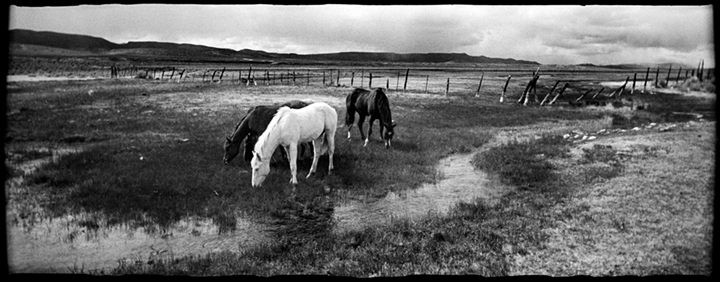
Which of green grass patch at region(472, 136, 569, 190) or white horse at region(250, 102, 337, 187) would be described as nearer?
white horse at region(250, 102, 337, 187)

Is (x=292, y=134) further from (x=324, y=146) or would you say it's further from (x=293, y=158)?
(x=324, y=146)

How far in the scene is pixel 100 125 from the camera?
7.28 meters

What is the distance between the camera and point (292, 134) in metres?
8.87

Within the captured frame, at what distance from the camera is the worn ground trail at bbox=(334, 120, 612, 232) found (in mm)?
7582

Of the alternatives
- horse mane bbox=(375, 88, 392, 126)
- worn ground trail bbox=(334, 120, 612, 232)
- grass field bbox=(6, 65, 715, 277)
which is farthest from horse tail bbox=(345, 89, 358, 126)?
worn ground trail bbox=(334, 120, 612, 232)

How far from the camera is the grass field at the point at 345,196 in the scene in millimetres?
4816

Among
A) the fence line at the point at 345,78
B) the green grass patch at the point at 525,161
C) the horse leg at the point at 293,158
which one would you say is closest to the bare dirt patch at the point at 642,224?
the green grass patch at the point at 525,161

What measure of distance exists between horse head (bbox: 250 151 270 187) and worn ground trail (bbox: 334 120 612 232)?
76.4 inches

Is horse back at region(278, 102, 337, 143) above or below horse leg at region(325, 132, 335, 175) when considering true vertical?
above

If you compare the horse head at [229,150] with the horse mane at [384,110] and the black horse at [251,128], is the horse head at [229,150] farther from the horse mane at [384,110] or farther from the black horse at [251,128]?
the horse mane at [384,110]

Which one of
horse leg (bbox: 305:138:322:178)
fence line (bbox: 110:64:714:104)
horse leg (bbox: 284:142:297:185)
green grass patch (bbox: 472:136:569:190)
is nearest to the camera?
horse leg (bbox: 284:142:297:185)

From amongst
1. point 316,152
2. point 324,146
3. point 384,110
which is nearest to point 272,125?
point 316,152

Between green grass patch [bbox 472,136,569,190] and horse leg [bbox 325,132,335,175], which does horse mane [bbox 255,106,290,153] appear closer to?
horse leg [bbox 325,132,335,175]

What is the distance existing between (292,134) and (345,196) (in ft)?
6.62
